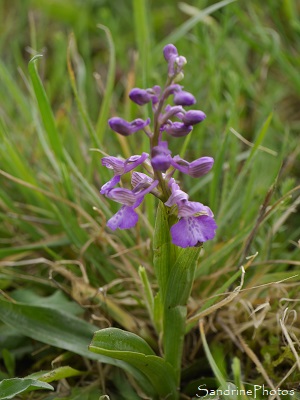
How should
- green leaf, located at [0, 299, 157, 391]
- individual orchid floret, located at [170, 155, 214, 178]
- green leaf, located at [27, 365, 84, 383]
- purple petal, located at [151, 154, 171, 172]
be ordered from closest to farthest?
purple petal, located at [151, 154, 171, 172], individual orchid floret, located at [170, 155, 214, 178], green leaf, located at [27, 365, 84, 383], green leaf, located at [0, 299, 157, 391]

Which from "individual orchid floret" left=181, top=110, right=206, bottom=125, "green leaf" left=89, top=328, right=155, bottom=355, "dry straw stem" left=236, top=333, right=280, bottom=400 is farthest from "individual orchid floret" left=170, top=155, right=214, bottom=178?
"dry straw stem" left=236, top=333, right=280, bottom=400

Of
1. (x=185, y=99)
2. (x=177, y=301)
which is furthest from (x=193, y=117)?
(x=177, y=301)

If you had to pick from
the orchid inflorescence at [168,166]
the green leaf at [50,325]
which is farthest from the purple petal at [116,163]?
the green leaf at [50,325]

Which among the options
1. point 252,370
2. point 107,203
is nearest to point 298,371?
point 252,370

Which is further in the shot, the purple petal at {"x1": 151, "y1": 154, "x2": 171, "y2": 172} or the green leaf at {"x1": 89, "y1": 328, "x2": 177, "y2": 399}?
the green leaf at {"x1": 89, "y1": 328, "x2": 177, "y2": 399}

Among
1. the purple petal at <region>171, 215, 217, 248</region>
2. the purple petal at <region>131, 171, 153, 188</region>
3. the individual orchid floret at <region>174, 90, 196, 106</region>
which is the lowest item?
the purple petal at <region>171, 215, 217, 248</region>

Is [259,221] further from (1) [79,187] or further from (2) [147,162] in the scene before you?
(1) [79,187]

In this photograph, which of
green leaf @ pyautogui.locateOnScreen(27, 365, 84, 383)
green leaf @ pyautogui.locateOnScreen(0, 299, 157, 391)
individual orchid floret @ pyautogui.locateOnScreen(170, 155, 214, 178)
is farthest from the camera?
green leaf @ pyautogui.locateOnScreen(0, 299, 157, 391)

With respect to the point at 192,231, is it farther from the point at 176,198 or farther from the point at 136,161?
the point at 136,161

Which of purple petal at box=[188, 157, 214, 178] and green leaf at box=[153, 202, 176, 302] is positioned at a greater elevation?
purple petal at box=[188, 157, 214, 178]

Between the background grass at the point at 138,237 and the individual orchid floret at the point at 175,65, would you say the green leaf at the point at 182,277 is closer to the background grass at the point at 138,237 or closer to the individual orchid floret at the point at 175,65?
the background grass at the point at 138,237

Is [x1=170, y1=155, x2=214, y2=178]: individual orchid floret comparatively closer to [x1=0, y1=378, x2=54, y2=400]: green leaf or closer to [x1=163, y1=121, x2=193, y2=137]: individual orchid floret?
[x1=163, y1=121, x2=193, y2=137]: individual orchid floret
